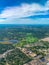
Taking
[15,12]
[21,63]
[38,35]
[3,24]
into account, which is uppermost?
[15,12]

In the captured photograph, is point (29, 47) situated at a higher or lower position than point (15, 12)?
lower

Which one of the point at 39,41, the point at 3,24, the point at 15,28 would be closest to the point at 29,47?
the point at 39,41

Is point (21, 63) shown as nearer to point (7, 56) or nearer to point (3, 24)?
point (7, 56)

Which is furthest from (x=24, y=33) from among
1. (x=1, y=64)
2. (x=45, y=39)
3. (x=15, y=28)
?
(x=1, y=64)

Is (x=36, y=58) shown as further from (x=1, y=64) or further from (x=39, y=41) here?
(x=1, y=64)

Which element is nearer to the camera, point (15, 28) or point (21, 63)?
point (21, 63)

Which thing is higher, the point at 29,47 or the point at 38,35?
the point at 38,35
